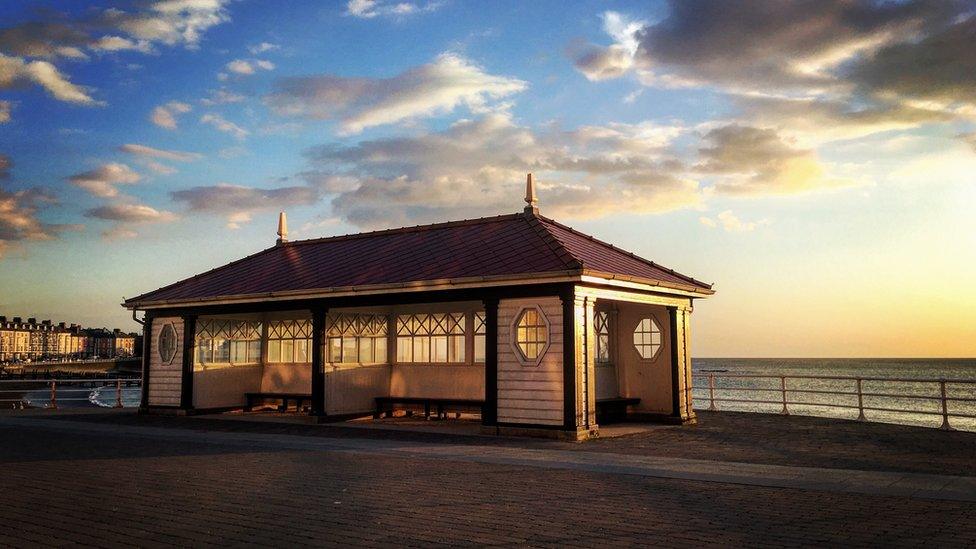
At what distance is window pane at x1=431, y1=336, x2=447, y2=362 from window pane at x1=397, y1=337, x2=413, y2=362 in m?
0.80

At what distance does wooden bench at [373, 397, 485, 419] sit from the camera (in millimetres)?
18703

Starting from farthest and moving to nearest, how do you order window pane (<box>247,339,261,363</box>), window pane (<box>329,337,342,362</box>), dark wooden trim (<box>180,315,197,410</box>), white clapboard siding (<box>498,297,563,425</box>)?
window pane (<box>247,339,261,363</box>)
dark wooden trim (<box>180,315,197,410</box>)
window pane (<box>329,337,342,362</box>)
white clapboard siding (<box>498,297,563,425</box>)

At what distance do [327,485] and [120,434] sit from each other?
9.26 metres

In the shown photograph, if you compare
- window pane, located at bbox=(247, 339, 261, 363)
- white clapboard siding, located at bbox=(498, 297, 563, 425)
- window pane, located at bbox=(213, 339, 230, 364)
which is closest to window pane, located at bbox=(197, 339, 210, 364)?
window pane, located at bbox=(213, 339, 230, 364)

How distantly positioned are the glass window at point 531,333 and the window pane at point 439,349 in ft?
13.9

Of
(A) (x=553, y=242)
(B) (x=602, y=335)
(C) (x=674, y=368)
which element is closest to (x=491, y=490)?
(A) (x=553, y=242)

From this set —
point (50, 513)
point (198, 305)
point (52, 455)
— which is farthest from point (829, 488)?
point (198, 305)

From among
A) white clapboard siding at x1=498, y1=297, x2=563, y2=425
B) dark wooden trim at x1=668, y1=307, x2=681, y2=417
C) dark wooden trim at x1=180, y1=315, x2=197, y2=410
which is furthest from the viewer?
dark wooden trim at x1=180, y1=315, x2=197, y2=410

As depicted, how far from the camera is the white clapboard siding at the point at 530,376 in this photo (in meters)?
15.1

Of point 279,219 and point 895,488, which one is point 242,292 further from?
point 895,488

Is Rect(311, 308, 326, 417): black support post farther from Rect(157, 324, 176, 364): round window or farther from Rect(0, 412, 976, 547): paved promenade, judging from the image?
Rect(157, 324, 176, 364): round window

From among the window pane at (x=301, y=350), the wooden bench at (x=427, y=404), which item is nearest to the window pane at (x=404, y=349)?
the wooden bench at (x=427, y=404)

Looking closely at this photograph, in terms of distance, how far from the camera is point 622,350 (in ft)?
63.7

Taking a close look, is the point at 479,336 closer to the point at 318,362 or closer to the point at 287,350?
the point at 318,362
